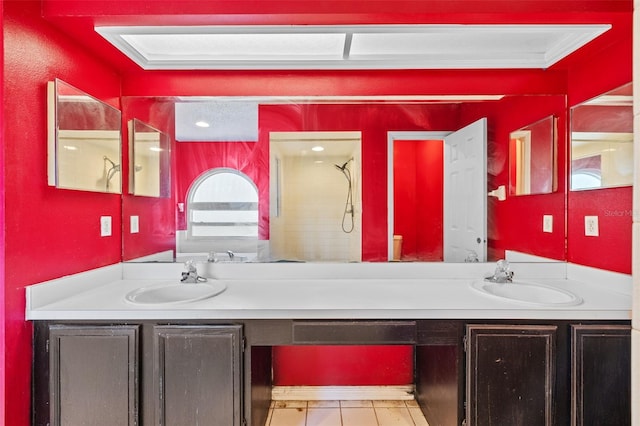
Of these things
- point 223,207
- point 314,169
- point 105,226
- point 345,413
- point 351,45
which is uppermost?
point 351,45

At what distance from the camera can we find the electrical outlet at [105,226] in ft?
6.20

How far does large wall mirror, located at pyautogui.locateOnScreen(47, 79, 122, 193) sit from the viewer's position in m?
1.52

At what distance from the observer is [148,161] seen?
6.93 feet

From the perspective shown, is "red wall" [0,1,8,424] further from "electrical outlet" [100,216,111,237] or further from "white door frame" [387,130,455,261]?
"white door frame" [387,130,455,261]

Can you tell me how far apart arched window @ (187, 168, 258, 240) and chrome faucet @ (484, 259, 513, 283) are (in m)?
1.32

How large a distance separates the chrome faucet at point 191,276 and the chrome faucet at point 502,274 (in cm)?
153

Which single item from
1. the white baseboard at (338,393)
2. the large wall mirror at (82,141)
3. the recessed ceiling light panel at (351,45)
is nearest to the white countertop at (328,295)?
the large wall mirror at (82,141)

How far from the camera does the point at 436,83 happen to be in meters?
2.05

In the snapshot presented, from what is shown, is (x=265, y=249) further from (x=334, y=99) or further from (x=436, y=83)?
(x=436, y=83)

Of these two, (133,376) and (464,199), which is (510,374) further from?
(133,376)

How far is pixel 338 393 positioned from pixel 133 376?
1307mm

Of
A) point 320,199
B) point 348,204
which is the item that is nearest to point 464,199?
point 348,204

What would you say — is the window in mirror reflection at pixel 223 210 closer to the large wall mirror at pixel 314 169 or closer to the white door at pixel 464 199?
the large wall mirror at pixel 314 169

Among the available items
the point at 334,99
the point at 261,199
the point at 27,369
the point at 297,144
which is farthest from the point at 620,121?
the point at 27,369
